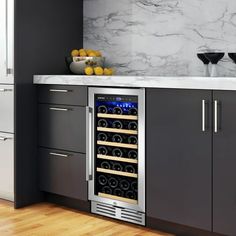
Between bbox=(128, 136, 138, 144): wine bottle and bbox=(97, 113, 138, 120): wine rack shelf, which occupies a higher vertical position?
bbox=(97, 113, 138, 120): wine rack shelf

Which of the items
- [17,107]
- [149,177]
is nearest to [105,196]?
[149,177]

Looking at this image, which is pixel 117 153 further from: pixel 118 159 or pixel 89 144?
pixel 89 144

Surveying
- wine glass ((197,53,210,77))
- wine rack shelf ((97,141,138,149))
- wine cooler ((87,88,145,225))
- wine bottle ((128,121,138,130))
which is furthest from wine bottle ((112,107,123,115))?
wine glass ((197,53,210,77))

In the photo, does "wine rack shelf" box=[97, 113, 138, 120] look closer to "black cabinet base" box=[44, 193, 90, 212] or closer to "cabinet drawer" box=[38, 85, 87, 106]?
"cabinet drawer" box=[38, 85, 87, 106]

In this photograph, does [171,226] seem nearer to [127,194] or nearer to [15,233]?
[127,194]

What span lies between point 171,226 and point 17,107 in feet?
5.06

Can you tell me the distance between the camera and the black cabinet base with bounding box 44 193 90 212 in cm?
422

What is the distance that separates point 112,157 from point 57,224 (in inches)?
24.7

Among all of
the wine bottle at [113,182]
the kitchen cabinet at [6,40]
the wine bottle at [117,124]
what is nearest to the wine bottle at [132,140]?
the wine bottle at [117,124]

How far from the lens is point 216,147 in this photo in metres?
3.32

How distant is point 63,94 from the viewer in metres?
4.24

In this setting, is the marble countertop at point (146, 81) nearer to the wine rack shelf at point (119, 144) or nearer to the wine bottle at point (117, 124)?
the wine bottle at point (117, 124)

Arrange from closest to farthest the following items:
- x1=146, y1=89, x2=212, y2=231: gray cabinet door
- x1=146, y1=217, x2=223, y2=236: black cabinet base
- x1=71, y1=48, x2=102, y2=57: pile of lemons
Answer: x1=146, y1=89, x2=212, y2=231: gray cabinet door → x1=146, y1=217, x2=223, y2=236: black cabinet base → x1=71, y1=48, x2=102, y2=57: pile of lemons

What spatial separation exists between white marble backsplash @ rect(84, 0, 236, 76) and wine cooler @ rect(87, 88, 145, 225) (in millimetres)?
637
